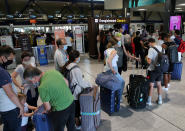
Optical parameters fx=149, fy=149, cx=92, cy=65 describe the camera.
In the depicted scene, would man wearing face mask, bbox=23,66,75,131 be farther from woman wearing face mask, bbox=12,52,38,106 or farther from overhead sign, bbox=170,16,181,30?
overhead sign, bbox=170,16,181,30

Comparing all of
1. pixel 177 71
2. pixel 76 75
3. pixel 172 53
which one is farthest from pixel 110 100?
pixel 177 71

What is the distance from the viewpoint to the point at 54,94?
5.19 ft

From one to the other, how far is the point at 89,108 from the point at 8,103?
44.0 inches

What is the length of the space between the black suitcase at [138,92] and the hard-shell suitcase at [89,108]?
3.23ft

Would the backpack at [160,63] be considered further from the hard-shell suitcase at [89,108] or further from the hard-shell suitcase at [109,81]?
the hard-shell suitcase at [89,108]

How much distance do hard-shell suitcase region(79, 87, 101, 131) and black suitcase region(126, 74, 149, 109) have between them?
3.23ft

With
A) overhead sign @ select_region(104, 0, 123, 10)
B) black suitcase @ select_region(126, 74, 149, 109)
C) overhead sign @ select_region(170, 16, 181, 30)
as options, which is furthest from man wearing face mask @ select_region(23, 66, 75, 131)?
overhead sign @ select_region(104, 0, 123, 10)

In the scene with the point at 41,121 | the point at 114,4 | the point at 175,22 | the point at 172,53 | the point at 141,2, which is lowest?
the point at 41,121

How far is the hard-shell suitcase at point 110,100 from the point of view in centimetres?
278

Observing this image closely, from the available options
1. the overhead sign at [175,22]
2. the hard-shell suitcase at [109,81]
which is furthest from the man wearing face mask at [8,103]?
the overhead sign at [175,22]

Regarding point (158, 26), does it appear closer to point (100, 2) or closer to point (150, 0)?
point (100, 2)

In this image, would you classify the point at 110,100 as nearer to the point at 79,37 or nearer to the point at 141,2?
the point at 79,37

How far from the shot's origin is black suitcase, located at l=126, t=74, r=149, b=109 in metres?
2.96

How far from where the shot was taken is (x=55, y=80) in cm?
159
